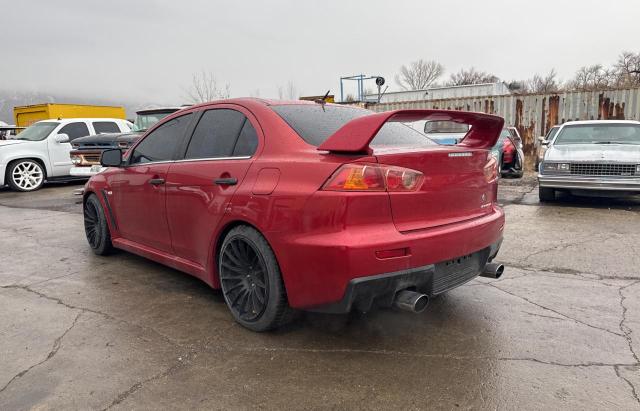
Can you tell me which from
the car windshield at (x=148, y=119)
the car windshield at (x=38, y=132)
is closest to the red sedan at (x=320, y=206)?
the car windshield at (x=148, y=119)

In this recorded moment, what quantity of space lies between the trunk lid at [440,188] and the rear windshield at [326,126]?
30 centimetres

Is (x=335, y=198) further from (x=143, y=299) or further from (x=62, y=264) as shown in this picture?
(x=62, y=264)

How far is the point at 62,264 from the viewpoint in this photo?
477cm

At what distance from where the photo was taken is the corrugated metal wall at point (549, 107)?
14.7m

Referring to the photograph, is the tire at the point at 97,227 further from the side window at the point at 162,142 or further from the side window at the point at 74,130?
the side window at the point at 74,130

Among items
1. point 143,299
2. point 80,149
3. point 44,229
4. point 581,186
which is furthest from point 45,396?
point 80,149

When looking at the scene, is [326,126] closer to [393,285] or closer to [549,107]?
[393,285]

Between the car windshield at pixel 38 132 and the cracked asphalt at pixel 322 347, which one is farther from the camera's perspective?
the car windshield at pixel 38 132

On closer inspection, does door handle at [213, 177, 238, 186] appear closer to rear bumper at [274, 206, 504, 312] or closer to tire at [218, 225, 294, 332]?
tire at [218, 225, 294, 332]

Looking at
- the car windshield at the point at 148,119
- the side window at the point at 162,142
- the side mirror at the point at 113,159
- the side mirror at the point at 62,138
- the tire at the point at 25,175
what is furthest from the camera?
the side mirror at the point at 62,138

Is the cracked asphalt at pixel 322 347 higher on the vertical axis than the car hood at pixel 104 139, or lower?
lower

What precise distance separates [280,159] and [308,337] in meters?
1.17

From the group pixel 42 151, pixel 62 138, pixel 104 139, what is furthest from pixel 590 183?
pixel 42 151

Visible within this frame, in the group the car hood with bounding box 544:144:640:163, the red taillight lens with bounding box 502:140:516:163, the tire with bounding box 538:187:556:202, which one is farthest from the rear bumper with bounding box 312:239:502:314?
the red taillight lens with bounding box 502:140:516:163
